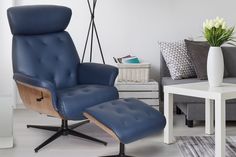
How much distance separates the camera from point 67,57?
12.6 feet

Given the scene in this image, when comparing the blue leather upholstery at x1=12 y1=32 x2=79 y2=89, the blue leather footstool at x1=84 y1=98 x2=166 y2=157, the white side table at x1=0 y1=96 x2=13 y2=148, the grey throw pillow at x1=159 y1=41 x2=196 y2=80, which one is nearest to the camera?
the blue leather footstool at x1=84 y1=98 x2=166 y2=157

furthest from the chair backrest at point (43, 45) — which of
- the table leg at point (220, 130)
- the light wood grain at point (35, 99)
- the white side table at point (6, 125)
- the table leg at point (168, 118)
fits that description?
the table leg at point (220, 130)

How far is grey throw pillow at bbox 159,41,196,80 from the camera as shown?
13.6ft

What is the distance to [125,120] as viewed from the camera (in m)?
2.79

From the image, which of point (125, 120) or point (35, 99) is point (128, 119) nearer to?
point (125, 120)

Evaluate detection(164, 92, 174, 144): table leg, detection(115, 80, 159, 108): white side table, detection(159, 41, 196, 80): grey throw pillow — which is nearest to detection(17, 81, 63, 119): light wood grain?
detection(164, 92, 174, 144): table leg

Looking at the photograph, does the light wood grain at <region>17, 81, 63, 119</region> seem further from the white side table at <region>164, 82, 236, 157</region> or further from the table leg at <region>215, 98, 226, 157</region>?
the table leg at <region>215, 98, 226, 157</region>

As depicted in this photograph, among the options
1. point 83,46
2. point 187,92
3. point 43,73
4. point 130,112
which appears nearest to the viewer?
point 130,112

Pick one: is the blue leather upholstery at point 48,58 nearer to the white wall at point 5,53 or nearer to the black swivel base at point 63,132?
the black swivel base at point 63,132

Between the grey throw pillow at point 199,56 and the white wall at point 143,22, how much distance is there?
0.61 metres

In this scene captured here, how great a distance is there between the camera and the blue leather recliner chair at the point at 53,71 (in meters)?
3.16

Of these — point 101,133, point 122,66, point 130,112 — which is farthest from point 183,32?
point 130,112

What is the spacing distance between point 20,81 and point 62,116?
18.3 inches

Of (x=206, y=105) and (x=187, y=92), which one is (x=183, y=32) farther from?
(x=187, y=92)
